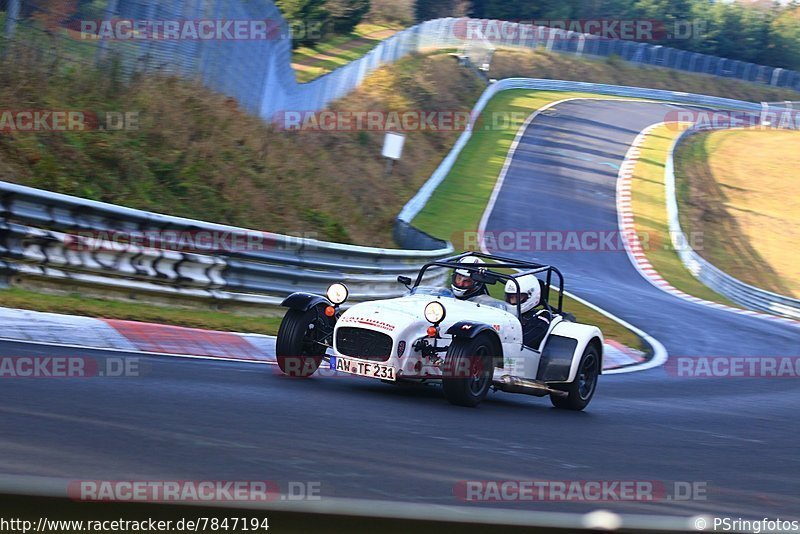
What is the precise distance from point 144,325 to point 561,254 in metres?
20.0

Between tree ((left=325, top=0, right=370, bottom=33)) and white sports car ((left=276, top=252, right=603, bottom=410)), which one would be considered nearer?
white sports car ((left=276, top=252, right=603, bottom=410))

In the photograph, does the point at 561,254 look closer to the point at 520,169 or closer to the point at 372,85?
the point at 520,169

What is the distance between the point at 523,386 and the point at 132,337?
12.1 ft

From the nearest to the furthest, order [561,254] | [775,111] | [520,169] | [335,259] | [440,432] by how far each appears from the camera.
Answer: [440,432], [335,259], [561,254], [520,169], [775,111]

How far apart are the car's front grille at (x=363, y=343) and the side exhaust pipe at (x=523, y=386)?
1.16m

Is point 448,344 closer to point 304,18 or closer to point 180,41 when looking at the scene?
point 180,41

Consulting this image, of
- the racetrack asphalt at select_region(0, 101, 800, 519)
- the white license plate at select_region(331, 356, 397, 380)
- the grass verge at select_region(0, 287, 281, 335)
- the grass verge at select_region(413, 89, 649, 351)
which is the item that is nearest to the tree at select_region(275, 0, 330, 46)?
the grass verge at select_region(413, 89, 649, 351)

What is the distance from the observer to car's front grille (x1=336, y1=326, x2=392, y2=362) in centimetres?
866

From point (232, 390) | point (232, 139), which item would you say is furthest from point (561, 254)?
point (232, 390)

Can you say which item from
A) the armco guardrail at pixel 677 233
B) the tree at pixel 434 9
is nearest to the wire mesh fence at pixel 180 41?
the armco guardrail at pixel 677 233

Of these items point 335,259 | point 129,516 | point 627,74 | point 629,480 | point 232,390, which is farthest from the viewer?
point 627,74

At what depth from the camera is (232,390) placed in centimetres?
754

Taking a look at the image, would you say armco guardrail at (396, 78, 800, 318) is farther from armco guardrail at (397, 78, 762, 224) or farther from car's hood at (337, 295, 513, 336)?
car's hood at (337, 295, 513, 336)

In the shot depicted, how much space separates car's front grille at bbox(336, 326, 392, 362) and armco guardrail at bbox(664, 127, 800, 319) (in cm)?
2068
